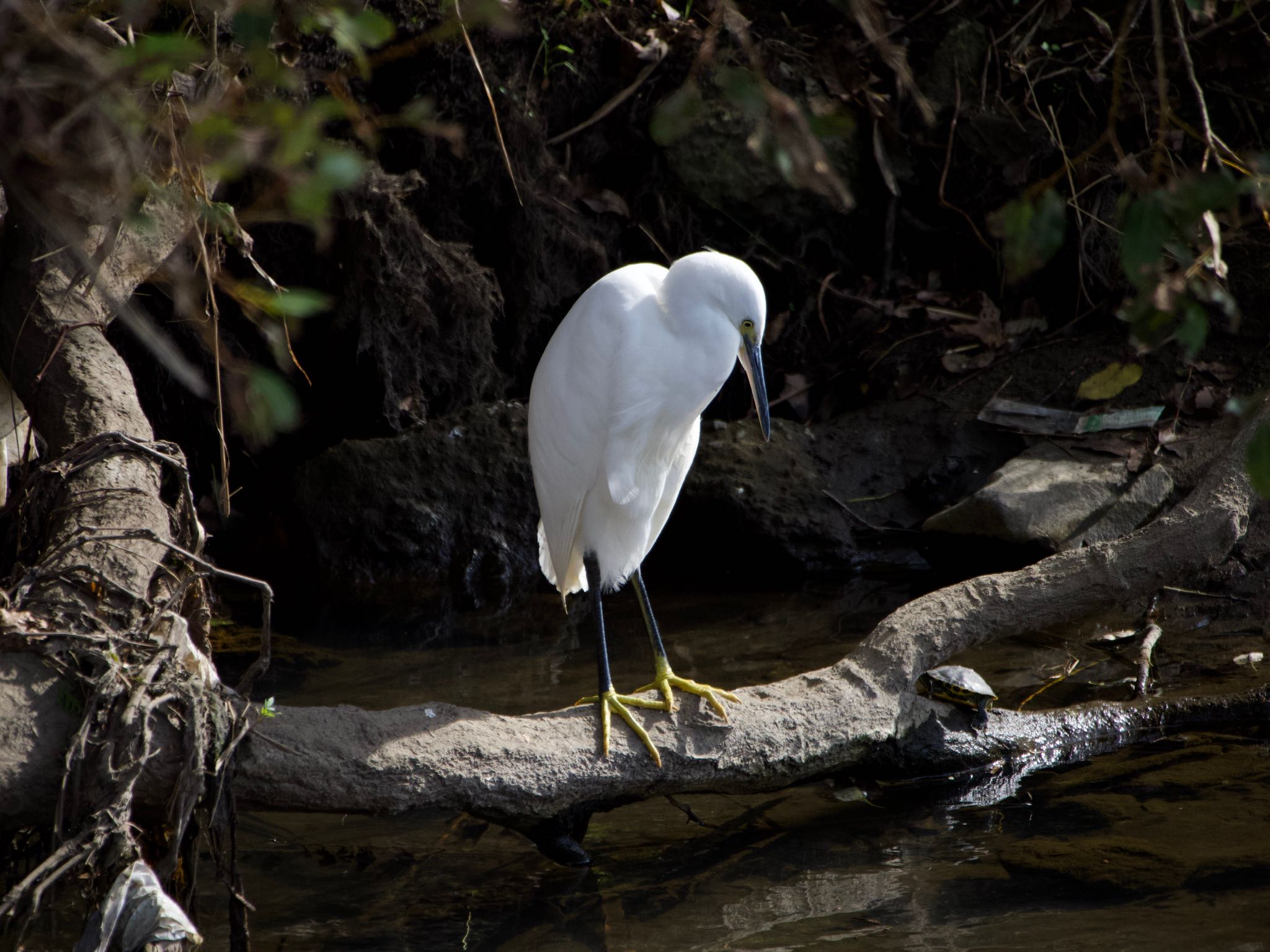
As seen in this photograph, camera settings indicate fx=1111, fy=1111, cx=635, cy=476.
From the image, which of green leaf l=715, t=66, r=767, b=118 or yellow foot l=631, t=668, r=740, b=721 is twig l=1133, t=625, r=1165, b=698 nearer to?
yellow foot l=631, t=668, r=740, b=721

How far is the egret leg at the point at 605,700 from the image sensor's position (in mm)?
2953

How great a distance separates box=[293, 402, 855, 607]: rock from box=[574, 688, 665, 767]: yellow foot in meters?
2.79

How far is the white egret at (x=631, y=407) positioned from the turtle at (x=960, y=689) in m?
0.68

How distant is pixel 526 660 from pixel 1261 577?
3335 mm

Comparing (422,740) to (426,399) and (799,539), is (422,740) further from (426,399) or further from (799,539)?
(426,399)

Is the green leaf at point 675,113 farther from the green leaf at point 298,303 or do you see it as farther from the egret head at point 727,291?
the egret head at point 727,291

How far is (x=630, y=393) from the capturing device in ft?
11.1

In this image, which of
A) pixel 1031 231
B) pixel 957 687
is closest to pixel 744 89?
pixel 1031 231

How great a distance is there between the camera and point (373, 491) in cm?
604

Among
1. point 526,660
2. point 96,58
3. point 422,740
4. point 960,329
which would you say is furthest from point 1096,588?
point 960,329

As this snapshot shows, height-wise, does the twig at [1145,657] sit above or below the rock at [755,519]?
below

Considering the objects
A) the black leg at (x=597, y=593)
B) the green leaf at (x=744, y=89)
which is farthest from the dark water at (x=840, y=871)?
the green leaf at (x=744, y=89)

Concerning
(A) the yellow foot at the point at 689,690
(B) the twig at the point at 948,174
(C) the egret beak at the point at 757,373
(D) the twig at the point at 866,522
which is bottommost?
(D) the twig at the point at 866,522

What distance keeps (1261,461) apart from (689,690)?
261 cm
